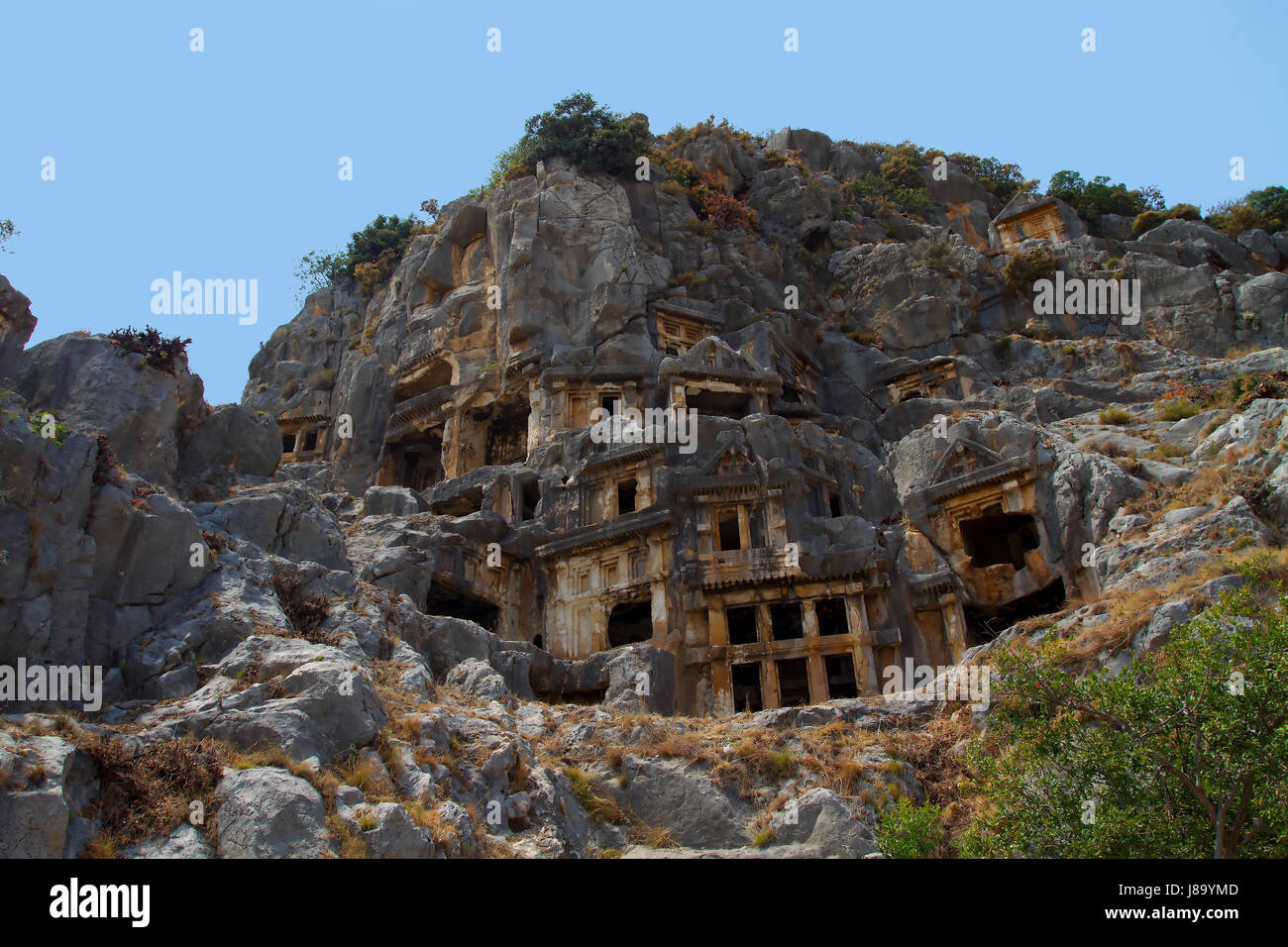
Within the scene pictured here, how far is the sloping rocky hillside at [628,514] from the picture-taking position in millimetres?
15094

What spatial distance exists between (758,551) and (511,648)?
1099 centimetres

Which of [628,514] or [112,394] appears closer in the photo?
[112,394]

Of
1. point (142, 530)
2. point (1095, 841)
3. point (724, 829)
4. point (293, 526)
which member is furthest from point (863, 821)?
point (293, 526)

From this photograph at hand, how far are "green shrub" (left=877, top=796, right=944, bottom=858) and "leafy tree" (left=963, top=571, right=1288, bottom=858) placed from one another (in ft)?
2.10

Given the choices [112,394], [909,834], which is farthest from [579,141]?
[909,834]

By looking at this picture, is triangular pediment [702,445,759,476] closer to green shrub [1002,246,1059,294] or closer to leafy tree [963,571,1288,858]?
leafy tree [963,571,1288,858]

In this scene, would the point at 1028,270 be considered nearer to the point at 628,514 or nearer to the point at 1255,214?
the point at 1255,214

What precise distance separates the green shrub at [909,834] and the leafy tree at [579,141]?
48.5 metres

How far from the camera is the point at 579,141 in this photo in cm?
5772

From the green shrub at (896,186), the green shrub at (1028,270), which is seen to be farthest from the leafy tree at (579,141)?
the green shrub at (1028,270)

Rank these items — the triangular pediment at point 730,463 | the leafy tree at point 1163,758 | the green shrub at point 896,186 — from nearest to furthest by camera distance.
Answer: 1. the leafy tree at point 1163,758
2. the triangular pediment at point 730,463
3. the green shrub at point 896,186

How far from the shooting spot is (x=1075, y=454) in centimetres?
2952

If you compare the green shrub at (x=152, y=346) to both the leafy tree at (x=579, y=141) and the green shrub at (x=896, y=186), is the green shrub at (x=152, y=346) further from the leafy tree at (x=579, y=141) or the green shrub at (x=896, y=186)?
the green shrub at (x=896, y=186)

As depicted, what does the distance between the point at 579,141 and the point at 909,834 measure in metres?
50.1
